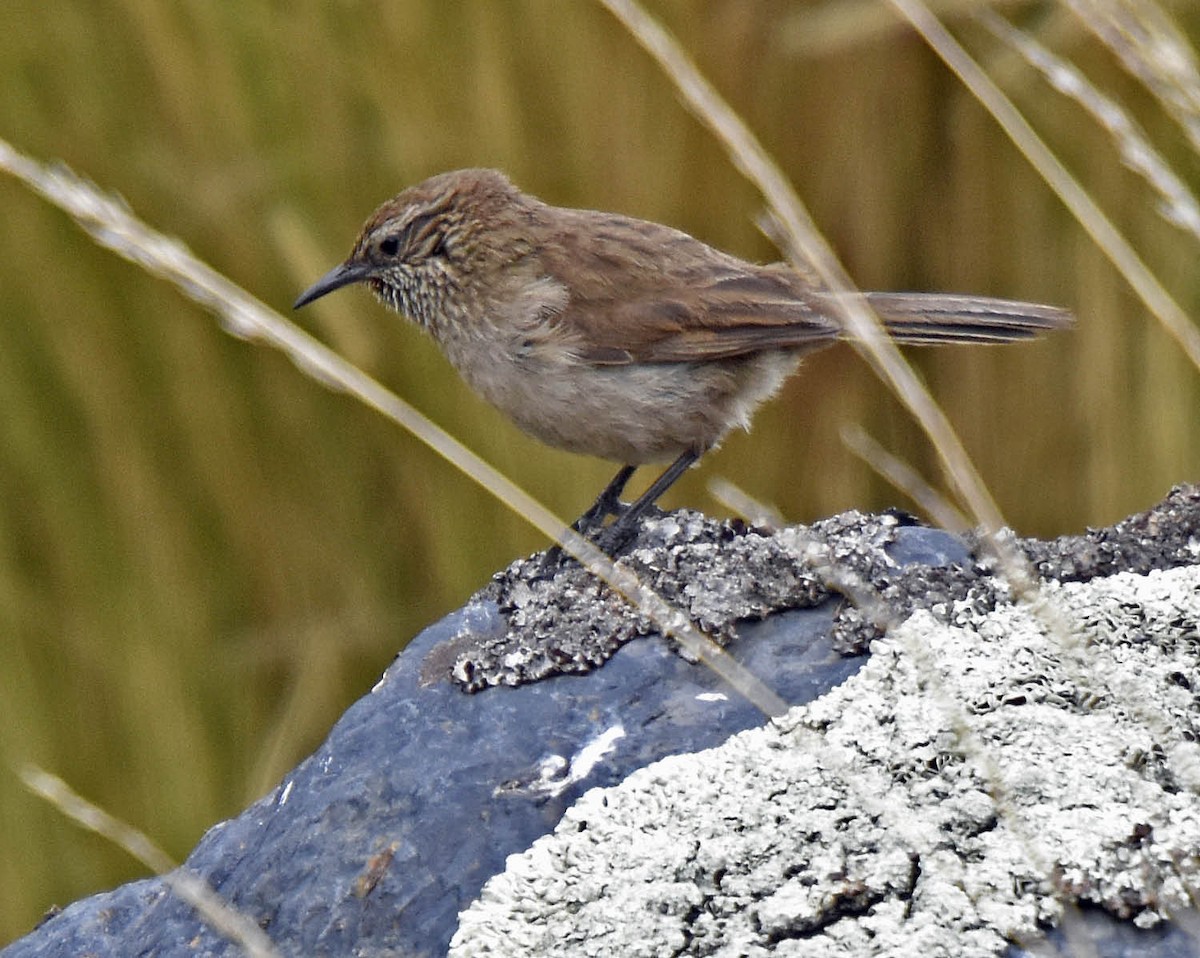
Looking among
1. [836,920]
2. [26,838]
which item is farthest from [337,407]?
[836,920]

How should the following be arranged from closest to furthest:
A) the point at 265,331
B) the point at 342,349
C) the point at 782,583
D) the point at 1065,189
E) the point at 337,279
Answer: the point at 265,331
the point at 1065,189
the point at 782,583
the point at 337,279
the point at 342,349

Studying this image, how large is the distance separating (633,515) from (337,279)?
0.98 metres

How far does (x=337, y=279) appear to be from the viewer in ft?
13.0

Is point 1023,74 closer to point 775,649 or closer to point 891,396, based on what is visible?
point 891,396

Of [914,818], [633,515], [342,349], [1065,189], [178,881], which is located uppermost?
[342,349]

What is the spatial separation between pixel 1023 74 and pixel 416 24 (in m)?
1.57

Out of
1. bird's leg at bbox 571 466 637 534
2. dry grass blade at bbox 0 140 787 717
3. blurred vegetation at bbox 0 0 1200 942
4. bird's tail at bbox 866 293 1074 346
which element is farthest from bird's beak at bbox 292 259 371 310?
dry grass blade at bbox 0 140 787 717

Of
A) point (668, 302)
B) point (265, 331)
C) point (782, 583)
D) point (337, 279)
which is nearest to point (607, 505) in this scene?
point (668, 302)

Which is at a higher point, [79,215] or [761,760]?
[79,215]

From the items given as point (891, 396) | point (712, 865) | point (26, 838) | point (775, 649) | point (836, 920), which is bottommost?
point (836, 920)

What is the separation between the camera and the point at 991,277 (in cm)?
428

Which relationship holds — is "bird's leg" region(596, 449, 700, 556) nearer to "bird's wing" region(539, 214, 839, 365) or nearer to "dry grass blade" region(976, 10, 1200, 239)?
"bird's wing" region(539, 214, 839, 365)

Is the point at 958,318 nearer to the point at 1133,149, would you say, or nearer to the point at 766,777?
the point at 1133,149

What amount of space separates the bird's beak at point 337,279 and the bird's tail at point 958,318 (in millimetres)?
1218
